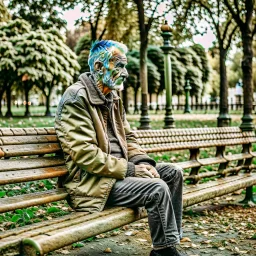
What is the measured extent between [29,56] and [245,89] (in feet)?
38.7

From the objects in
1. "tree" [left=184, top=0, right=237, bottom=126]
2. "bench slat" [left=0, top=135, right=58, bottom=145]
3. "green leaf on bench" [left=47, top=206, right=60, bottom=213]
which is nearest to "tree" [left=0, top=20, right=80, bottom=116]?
"tree" [left=184, top=0, right=237, bottom=126]

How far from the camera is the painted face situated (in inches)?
149

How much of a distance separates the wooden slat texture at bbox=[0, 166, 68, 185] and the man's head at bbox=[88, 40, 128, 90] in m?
0.75

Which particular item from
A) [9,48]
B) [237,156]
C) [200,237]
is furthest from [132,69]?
[200,237]

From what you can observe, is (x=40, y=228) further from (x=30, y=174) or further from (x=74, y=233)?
(x=30, y=174)

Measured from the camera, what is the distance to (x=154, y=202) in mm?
3510

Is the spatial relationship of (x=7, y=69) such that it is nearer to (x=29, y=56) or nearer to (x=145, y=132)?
(x=29, y=56)

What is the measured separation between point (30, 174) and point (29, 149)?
0.61 ft

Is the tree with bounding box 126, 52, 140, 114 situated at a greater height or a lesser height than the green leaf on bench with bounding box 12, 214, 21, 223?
greater

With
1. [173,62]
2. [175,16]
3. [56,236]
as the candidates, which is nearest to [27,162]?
[56,236]

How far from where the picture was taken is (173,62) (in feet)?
144

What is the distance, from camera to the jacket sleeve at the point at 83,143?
3.51 meters

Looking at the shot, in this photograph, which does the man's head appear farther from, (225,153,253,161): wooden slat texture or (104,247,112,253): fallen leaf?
(225,153,253,161): wooden slat texture

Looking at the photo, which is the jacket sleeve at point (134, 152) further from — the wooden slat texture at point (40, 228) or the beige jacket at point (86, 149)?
the wooden slat texture at point (40, 228)
